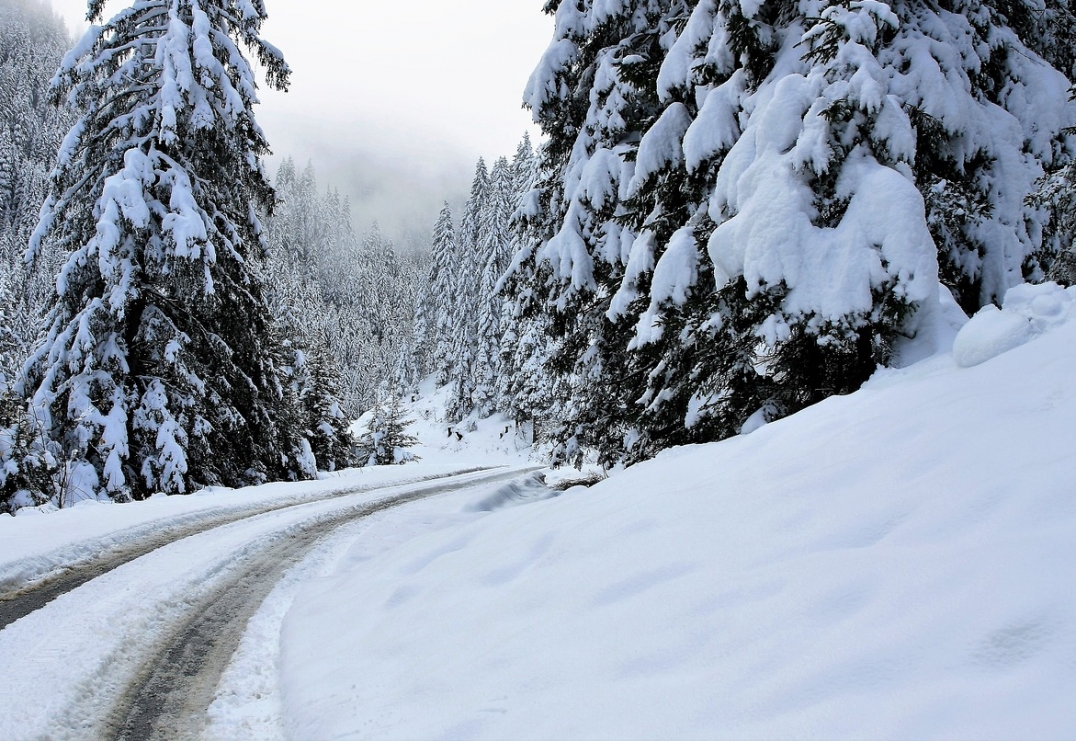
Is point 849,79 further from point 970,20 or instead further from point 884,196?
point 970,20

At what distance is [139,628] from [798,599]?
16.2 feet

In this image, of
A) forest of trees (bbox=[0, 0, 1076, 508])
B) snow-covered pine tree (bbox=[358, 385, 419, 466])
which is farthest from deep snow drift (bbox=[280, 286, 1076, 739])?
snow-covered pine tree (bbox=[358, 385, 419, 466])

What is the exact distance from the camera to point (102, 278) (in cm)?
1205

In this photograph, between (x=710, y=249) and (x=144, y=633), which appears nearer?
(x=144, y=633)

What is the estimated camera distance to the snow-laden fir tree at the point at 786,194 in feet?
17.7

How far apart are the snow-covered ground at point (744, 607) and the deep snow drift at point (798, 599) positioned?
1cm

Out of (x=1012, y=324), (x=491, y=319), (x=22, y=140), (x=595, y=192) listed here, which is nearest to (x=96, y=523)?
(x=595, y=192)

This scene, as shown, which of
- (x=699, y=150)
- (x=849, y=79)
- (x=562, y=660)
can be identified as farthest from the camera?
(x=699, y=150)

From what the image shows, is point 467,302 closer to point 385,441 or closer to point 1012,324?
point 385,441

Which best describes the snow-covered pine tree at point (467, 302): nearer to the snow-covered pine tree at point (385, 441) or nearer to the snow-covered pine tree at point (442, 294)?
the snow-covered pine tree at point (442, 294)

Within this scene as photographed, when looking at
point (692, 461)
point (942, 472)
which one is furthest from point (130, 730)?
point (942, 472)

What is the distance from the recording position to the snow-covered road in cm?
347

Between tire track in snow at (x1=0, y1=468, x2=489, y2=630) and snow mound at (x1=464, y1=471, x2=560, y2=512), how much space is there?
3.73 metres

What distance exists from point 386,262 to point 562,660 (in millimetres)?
115332
